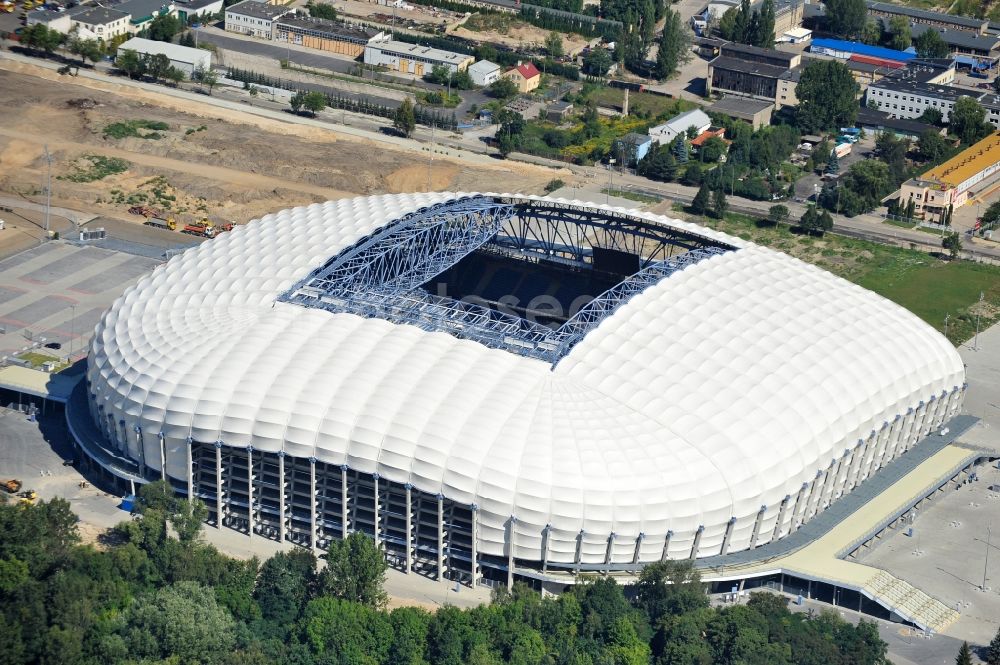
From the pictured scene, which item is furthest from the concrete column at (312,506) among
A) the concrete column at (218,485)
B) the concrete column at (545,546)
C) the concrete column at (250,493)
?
the concrete column at (545,546)

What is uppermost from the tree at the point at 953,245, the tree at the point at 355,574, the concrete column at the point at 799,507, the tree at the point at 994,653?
the tree at the point at 953,245

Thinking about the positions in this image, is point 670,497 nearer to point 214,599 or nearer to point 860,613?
point 860,613

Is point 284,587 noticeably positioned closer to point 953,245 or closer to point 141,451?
point 141,451

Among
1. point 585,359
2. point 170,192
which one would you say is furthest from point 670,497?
point 170,192

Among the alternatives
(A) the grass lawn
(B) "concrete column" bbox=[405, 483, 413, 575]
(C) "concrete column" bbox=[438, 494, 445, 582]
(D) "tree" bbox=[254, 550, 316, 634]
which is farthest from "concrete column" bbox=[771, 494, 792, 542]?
(A) the grass lawn

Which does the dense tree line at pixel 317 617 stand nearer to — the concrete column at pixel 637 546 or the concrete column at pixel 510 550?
the concrete column at pixel 637 546

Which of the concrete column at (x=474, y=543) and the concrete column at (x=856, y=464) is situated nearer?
the concrete column at (x=474, y=543)

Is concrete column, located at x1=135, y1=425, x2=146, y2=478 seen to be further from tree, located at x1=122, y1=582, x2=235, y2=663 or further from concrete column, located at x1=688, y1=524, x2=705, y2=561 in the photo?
concrete column, located at x1=688, y1=524, x2=705, y2=561

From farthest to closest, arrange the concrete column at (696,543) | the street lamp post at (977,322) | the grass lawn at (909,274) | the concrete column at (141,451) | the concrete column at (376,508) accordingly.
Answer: the grass lawn at (909,274), the street lamp post at (977,322), the concrete column at (141,451), the concrete column at (376,508), the concrete column at (696,543)
